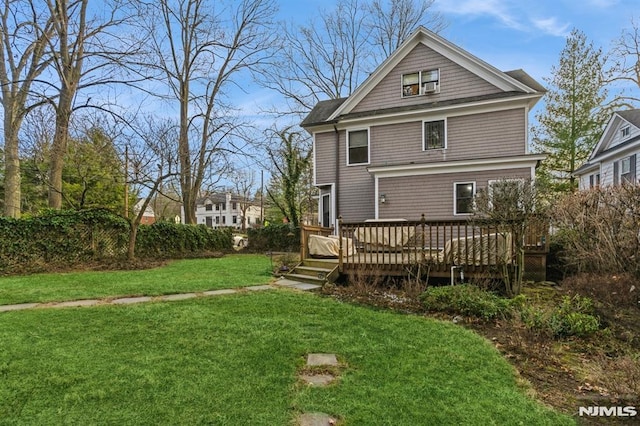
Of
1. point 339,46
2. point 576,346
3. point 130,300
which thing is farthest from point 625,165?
point 130,300

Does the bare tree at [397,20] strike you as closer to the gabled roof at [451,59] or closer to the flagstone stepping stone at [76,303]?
the gabled roof at [451,59]

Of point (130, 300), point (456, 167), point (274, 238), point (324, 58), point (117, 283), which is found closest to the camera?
point (130, 300)

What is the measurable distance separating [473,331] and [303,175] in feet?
67.5

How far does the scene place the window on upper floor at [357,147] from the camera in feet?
44.8

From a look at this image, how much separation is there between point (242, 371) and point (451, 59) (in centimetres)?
1296

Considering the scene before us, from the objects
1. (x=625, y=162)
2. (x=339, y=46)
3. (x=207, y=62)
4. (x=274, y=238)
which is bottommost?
(x=274, y=238)

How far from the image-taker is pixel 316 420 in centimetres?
248

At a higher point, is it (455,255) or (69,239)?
(69,239)

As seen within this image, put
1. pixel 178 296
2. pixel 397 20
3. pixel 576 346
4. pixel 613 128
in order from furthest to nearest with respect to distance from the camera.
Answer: pixel 397 20, pixel 613 128, pixel 178 296, pixel 576 346

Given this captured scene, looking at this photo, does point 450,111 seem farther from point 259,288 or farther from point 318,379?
point 318,379

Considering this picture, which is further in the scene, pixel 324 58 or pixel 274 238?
pixel 324 58

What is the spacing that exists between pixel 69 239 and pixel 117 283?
4766 mm

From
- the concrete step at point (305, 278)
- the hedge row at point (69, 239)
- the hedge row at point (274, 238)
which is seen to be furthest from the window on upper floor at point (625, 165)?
the hedge row at point (69, 239)

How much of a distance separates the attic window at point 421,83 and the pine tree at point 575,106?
11355 mm
